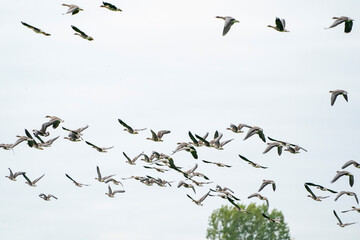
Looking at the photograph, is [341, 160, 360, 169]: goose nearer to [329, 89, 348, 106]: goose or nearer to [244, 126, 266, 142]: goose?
[329, 89, 348, 106]: goose

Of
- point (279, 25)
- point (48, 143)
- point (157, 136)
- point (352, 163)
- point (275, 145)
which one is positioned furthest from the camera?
point (157, 136)

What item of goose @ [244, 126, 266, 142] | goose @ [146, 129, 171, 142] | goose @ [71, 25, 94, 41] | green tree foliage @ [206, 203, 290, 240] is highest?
goose @ [71, 25, 94, 41]

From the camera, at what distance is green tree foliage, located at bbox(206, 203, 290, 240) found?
136125 mm

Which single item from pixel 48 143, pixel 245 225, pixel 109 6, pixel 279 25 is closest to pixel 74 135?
pixel 48 143

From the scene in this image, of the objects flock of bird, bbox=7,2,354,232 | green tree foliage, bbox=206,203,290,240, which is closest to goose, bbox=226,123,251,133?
flock of bird, bbox=7,2,354,232

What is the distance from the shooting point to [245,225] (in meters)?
139

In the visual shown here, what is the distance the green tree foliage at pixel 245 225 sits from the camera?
136 meters

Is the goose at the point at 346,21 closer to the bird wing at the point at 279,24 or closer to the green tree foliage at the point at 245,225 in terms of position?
the bird wing at the point at 279,24

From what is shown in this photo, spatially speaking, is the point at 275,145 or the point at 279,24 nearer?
the point at 279,24

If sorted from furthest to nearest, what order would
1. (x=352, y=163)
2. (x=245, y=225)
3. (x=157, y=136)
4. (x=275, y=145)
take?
1. (x=245, y=225)
2. (x=157, y=136)
3. (x=275, y=145)
4. (x=352, y=163)

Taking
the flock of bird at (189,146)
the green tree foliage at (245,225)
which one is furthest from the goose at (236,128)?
the green tree foliage at (245,225)

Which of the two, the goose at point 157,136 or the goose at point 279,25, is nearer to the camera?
the goose at point 279,25

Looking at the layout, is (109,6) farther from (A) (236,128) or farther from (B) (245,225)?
(B) (245,225)

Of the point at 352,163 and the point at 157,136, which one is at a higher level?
the point at 352,163
